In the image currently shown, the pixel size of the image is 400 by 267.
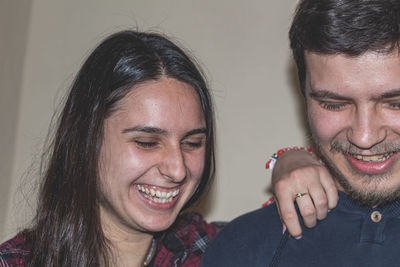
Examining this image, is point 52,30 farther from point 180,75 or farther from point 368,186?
point 368,186

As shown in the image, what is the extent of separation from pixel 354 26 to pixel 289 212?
54 centimetres

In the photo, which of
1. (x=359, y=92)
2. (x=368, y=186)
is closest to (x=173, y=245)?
(x=368, y=186)

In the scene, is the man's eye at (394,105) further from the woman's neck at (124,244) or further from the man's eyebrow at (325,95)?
the woman's neck at (124,244)

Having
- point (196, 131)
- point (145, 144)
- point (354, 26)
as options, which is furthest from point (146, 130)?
point (354, 26)

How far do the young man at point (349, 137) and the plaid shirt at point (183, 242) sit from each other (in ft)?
0.93

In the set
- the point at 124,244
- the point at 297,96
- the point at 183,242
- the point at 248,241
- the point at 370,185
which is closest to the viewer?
the point at 370,185

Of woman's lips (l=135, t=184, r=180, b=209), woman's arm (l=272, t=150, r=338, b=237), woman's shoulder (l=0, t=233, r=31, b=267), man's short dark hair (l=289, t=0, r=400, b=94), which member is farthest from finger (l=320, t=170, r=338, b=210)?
woman's shoulder (l=0, t=233, r=31, b=267)

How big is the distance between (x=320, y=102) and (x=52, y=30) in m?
1.39

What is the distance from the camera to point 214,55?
7.50 feet

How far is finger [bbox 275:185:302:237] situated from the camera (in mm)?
1468

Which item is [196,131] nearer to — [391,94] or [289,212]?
[289,212]

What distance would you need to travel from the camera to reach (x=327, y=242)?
1.45 meters

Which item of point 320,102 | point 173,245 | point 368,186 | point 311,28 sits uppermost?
point 311,28

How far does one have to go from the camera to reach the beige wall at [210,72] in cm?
225
